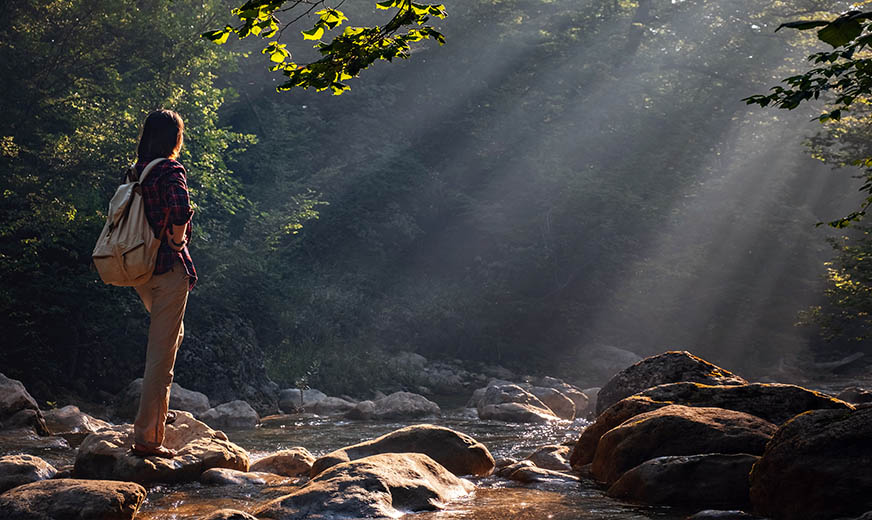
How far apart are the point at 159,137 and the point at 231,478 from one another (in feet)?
8.26

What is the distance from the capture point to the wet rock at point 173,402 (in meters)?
11.7

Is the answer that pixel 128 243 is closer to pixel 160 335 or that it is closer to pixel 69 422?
pixel 160 335

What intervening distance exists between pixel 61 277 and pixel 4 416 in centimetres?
486

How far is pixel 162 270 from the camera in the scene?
482cm

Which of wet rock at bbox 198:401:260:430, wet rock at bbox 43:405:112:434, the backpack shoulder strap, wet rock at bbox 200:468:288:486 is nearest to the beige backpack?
the backpack shoulder strap

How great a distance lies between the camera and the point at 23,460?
4938 millimetres

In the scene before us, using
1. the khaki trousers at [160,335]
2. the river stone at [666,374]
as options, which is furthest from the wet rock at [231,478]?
the river stone at [666,374]

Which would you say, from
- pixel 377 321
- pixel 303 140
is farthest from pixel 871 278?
pixel 303 140

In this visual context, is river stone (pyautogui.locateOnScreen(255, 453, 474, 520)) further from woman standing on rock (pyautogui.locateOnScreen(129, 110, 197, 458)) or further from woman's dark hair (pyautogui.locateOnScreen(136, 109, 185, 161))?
woman's dark hair (pyautogui.locateOnScreen(136, 109, 185, 161))

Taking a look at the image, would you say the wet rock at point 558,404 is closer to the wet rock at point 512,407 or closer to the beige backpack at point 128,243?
the wet rock at point 512,407

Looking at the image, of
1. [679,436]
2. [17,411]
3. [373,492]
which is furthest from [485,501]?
[17,411]

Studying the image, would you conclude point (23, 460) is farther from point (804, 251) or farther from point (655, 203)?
point (804, 251)

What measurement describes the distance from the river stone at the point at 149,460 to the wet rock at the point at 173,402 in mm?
6044

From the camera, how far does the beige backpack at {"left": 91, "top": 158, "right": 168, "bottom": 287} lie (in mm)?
4672
